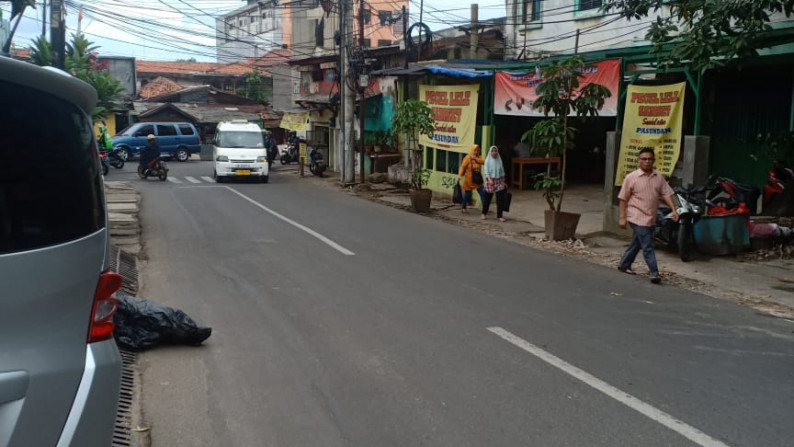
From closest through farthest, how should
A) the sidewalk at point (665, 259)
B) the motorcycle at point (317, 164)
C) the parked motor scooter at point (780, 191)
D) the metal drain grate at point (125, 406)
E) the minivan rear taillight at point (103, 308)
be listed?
the minivan rear taillight at point (103, 308)
the metal drain grate at point (125, 406)
the sidewalk at point (665, 259)
the parked motor scooter at point (780, 191)
the motorcycle at point (317, 164)

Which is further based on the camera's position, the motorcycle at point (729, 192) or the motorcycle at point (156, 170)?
the motorcycle at point (156, 170)

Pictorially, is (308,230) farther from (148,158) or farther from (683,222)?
(148,158)

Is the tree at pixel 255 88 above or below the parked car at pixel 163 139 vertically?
above

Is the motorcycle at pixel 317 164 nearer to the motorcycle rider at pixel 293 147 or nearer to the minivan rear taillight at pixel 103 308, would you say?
the motorcycle rider at pixel 293 147

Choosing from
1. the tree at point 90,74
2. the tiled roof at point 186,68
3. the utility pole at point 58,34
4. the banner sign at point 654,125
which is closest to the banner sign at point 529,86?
the banner sign at point 654,125

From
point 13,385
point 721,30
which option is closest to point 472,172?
point 721,30

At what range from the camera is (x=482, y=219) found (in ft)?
53.2

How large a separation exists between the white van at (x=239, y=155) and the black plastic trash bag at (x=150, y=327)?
2064 centimetres

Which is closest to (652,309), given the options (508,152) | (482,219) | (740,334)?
(740,334)

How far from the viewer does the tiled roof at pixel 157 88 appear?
55.6 m

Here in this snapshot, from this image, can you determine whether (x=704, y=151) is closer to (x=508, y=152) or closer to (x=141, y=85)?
(x=508, y=152)

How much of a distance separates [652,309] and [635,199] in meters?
2.24

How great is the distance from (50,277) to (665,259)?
33.3ft

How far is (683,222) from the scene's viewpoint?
1078 centimetres
